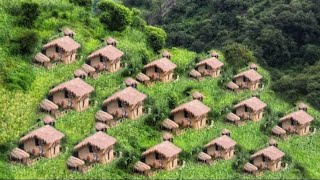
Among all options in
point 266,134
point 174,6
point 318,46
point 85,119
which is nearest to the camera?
point 85,119

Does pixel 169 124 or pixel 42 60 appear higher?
pixel 42 60

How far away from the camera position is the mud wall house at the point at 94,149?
59.3m

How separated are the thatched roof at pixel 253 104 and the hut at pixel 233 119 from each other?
1.33 metres

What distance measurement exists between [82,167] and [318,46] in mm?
58588

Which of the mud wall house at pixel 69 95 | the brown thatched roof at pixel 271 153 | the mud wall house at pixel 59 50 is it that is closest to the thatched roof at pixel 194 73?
the mud wall house at pixel 59 50

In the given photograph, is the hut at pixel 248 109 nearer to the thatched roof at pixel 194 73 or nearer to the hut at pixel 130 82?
the thatched roof at pixel 194 73

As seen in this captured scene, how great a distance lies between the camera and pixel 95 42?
262 feet

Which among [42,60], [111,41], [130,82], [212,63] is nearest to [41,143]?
[42,60]

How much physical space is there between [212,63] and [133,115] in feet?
58.8

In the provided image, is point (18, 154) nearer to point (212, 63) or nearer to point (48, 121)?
point (48, 121)

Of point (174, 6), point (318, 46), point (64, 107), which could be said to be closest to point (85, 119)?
point (64, 107)

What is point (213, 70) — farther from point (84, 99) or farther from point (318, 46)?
point (318, 46)

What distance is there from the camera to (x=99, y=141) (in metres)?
60.0

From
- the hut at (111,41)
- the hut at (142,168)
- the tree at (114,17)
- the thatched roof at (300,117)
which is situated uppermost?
the tree at (114,17)
